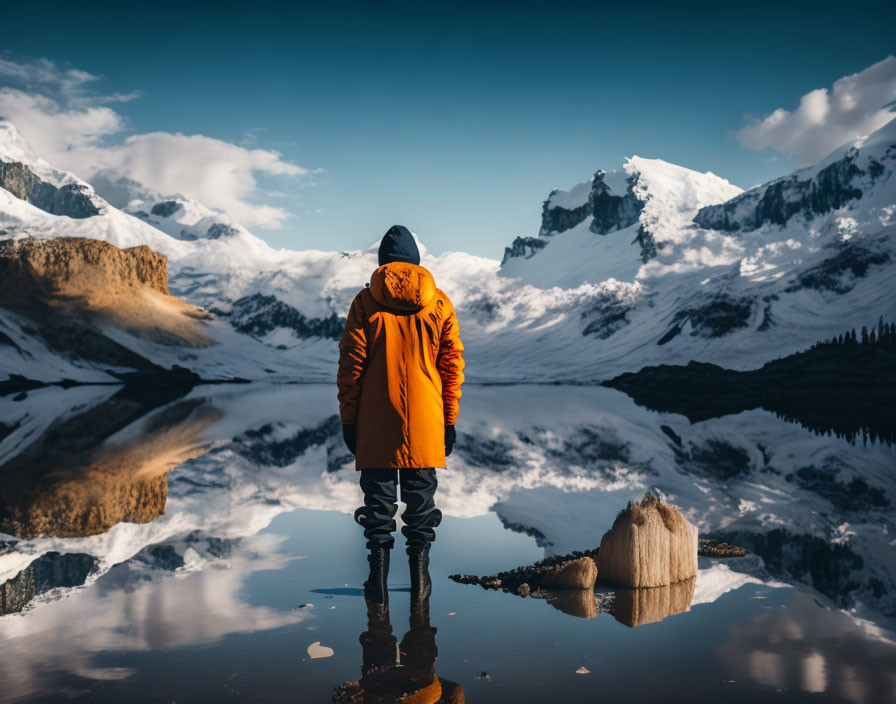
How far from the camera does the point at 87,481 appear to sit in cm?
1312

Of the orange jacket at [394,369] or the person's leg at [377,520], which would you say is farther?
the person's leg at [377,520]

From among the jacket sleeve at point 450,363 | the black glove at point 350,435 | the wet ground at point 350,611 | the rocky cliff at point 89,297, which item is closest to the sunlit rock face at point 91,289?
the rocky cliff at point 89,297

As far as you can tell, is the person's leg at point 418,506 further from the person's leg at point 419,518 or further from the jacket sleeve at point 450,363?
the jacket sleeve at point 450,363

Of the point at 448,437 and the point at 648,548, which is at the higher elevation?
the point at 448,437

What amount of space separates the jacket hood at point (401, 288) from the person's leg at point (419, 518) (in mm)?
1560

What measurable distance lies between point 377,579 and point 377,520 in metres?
0.54

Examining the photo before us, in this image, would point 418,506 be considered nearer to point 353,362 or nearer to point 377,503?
point 377,503

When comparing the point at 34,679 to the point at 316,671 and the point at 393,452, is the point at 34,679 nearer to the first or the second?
the point at 316,671

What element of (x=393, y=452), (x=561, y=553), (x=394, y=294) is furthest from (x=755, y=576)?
(x=394, y=294)

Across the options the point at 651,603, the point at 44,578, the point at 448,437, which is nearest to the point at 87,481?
the point at 44,578

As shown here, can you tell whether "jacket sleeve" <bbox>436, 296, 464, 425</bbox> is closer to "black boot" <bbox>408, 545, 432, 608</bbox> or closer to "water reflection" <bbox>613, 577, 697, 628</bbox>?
"black boot" <bbox>408, 545, 432, 608</bbox>

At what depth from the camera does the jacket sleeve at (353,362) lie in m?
6.45

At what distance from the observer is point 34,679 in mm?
4738

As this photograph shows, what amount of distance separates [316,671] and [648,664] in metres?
2.35
